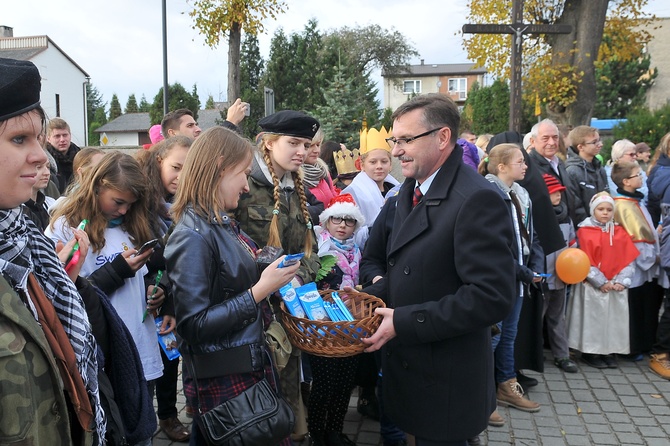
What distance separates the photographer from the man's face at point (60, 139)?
638 centimetres

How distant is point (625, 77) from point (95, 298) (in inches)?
1493

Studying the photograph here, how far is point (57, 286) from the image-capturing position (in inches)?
66.7

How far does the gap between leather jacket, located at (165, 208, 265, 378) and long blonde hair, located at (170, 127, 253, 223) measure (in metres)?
0.07

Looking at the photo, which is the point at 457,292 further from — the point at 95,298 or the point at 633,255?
the point at 633,255

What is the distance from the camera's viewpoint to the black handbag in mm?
2273

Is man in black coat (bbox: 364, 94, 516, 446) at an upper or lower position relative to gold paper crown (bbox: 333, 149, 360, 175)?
lower

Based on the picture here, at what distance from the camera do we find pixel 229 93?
1403 cm

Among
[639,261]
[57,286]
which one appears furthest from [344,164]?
[57,286]

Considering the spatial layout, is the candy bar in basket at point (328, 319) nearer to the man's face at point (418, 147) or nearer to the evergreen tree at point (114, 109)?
the man's face at point (418, 147)

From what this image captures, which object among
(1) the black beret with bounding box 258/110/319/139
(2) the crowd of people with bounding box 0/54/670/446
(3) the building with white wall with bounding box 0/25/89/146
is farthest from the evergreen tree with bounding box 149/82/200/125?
(1) the black beret with bounding box 258/110/319/139

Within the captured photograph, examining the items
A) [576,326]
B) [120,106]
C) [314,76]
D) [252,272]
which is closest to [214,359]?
[252,272]

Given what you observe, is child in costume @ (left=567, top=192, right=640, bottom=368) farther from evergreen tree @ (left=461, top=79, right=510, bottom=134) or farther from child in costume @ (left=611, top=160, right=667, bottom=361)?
evergreen tree @ (left=461, top=79, right=510, bottom=134)

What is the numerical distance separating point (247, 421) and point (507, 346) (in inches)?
120

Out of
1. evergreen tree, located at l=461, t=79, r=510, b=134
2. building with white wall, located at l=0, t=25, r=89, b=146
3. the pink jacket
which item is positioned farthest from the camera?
building with white wall, located at l=0, t=25, r=89, b=146
